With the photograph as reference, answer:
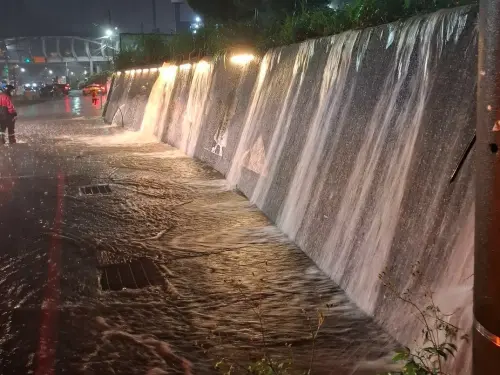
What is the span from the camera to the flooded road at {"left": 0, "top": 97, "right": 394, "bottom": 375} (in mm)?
4242

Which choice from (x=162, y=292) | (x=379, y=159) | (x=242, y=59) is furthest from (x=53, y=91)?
(x=379, y=159)

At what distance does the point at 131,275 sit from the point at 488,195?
4.84 m

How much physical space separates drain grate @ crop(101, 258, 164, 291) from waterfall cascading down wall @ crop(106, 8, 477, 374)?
5.71ft

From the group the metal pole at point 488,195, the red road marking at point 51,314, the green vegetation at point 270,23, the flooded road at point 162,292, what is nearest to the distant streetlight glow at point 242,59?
the green vegetation at point 270,23

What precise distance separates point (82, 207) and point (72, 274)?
3380 millimetres

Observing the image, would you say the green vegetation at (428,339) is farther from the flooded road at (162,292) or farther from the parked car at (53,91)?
the parked car at (53,91)

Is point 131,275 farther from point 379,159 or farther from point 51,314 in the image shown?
point 379,159

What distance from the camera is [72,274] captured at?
6.14 meters

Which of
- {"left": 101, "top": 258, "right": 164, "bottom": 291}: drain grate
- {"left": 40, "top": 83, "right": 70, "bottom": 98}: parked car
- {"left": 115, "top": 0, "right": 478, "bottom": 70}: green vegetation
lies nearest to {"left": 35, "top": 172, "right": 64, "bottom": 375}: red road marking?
{"left": 101, "top": 258, "right": 164, "bottom": 291}: drain grate

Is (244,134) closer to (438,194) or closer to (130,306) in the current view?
(130,306)

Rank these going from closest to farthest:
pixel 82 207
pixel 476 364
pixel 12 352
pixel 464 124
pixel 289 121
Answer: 1. pixel 476 364
2. pixel 464 124
3. pixel 12 352
4. pixel 289 121
5. pixel 82 207

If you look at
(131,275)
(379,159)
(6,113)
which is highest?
(379,159)

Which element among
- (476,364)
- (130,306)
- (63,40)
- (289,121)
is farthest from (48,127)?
(63,40)

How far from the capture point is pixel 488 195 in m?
1.78
